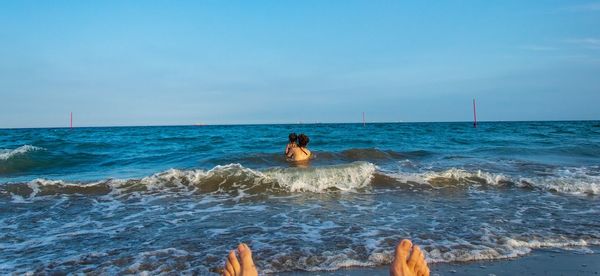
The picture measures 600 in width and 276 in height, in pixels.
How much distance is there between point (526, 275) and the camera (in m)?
3.78

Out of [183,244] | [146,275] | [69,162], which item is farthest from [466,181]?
[69,162]

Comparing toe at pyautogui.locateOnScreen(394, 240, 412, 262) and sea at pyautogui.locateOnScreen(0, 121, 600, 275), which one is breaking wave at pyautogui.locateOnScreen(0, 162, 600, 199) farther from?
toe at pyautogui.locateOnScreen(394, 240, 412, 262)

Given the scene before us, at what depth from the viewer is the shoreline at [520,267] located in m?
3.88

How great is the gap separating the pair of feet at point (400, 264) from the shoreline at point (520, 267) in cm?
93

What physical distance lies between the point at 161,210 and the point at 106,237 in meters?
1.56

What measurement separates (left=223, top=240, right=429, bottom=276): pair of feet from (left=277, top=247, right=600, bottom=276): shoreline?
926 millimetres

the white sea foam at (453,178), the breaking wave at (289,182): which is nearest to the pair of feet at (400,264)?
the breaking wave at (289,182)

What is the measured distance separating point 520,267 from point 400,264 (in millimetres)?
1654

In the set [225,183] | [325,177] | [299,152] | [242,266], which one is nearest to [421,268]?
[242,266]

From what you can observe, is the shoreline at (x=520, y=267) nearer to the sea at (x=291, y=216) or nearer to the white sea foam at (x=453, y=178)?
the sea at (x=291, y=216)

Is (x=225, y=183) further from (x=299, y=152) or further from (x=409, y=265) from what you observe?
(x=409, y=265)

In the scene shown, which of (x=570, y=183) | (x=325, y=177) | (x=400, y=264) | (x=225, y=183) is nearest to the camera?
(x=400, y=264)

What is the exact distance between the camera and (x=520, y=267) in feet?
13.1

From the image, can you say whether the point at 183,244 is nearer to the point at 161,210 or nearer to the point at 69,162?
the point at 161,210
